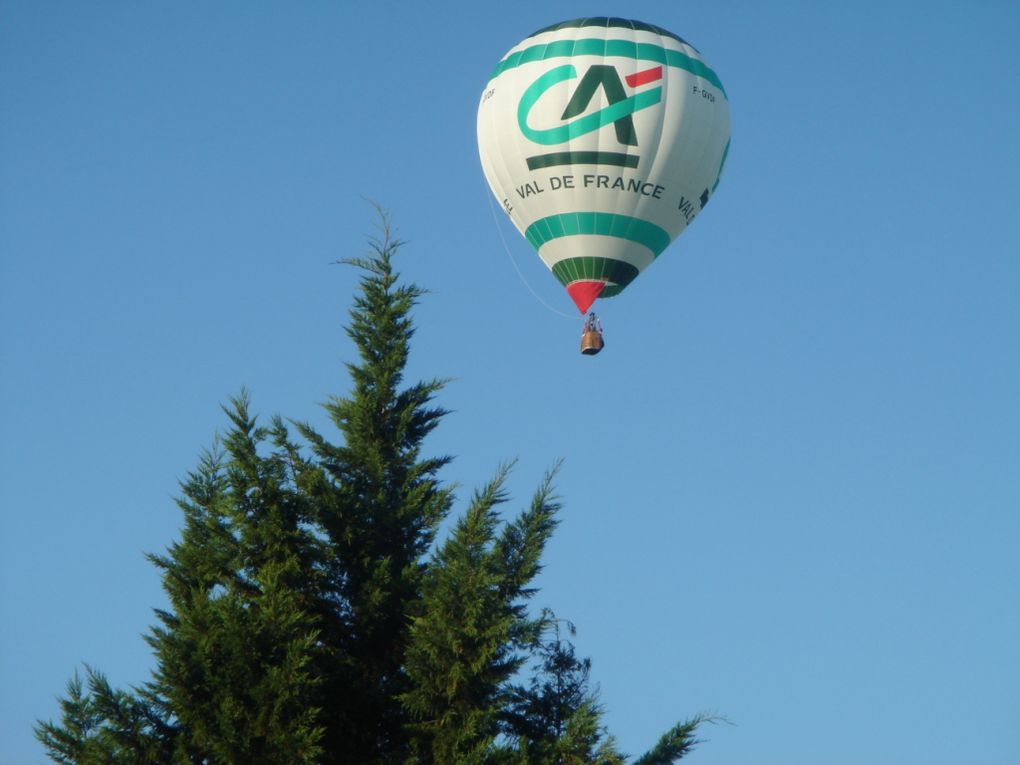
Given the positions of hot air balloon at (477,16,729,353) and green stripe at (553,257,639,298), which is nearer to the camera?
hot air balloon at (477,16,729,353)

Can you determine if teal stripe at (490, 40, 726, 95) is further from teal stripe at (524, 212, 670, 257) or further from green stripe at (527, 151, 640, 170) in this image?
teal stripe at (524, 212, 670, 257)

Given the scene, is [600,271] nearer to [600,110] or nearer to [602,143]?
[602,143]

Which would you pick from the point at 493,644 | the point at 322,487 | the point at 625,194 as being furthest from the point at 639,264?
the point at 493,644

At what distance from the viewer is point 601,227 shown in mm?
41938

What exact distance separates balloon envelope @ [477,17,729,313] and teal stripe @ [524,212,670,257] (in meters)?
0.02

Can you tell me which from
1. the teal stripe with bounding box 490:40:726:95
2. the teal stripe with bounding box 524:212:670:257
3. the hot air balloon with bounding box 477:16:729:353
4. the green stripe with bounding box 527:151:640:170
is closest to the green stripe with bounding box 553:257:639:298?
the hot air balloon with bounding box 477:16:729:353

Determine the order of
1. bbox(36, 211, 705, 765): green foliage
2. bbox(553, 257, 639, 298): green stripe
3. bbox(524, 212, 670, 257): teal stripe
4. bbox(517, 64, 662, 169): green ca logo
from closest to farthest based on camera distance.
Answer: bbox(36, 211, 705, 765): green foliage → bbox(517, 64, 662, 169): green ca logo → bbox(524, 212, 670, 257): teal stripe → bbox(553, 257, 639, 298): green stripe

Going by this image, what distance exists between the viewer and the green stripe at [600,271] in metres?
42.4

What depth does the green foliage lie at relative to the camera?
95.2ft

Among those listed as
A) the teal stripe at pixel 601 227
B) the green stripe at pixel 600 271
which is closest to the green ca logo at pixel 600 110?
the teal stripe at pixel 601 227

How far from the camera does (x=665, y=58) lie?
139ft

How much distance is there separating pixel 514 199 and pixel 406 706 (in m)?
15.6

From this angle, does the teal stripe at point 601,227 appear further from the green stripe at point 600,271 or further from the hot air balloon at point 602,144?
the green stripe at point 600,271

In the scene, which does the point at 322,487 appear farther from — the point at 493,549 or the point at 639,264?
the point at 639,264
